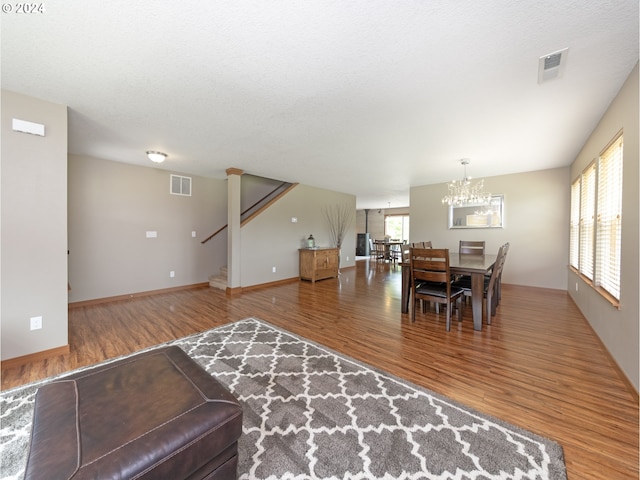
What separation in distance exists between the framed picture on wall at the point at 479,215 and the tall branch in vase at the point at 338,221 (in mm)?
2920

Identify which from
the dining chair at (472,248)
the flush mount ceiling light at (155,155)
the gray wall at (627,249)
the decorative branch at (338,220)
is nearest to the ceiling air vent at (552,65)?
the gray wall at (627,249)

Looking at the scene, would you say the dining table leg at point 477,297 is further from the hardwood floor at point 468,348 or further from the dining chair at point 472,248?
the dining chair at point 472,248

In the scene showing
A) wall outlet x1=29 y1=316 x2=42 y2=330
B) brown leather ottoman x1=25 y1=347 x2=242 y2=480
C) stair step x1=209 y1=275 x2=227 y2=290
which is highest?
brown leather ottoman x1=25 y1=347 x2=242 y2=480

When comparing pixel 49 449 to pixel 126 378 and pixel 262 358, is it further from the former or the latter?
pixel 262 358

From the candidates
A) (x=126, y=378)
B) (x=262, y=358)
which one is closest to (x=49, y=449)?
(x=126, y=378)

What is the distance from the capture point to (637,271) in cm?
180

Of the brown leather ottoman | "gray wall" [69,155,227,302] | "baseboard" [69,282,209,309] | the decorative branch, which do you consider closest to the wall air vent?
"gray wall" [69,155,227,302]

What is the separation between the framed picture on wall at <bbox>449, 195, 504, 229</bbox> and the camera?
5410 mm

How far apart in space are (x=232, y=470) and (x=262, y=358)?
4.25ft

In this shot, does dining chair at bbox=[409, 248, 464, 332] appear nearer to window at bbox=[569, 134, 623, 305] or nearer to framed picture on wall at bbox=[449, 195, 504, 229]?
window at bbox=[569, 134, 623, 305]

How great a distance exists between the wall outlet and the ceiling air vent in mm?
4625

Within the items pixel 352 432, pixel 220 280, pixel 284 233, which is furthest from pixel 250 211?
pixel 352 432

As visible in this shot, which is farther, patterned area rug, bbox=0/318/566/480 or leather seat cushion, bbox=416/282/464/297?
leather seat cushion, bbox=416/282/464/297

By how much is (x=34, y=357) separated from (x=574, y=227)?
7126 millimetres
